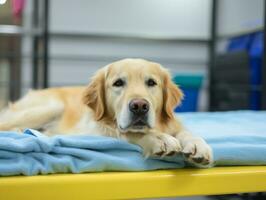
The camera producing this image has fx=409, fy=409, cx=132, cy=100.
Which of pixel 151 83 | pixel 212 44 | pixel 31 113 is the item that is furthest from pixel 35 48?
pixel 151 83

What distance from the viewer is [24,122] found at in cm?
191

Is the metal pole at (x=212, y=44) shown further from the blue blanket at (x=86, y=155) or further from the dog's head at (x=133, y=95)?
the blue blanket at (x=86, y=155)

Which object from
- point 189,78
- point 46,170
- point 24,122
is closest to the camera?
point 46,170

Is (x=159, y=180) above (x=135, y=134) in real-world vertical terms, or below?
below

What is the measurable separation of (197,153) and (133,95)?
0.30 metres

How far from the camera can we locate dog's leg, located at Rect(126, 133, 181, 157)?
3.86 ft

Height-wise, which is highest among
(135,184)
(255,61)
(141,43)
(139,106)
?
(141,43)

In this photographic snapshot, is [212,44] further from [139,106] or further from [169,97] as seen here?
[139,106]

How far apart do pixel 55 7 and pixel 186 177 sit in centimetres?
320

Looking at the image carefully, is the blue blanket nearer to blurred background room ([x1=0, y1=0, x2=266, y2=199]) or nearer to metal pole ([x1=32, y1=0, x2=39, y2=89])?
blurred background room ([x1=0, y1=0, x2=266, y2=199])

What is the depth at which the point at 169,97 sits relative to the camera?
1.54 m

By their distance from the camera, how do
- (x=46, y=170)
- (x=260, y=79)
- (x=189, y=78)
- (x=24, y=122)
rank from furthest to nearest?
1. (x=189, y=78)
2. (x=260, y=79)
3. (x=24, y=122)
4. (x=46, y=170)

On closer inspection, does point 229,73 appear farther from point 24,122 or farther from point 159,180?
point 159,180

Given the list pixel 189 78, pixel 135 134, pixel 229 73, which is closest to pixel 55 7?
pixel 189 78
